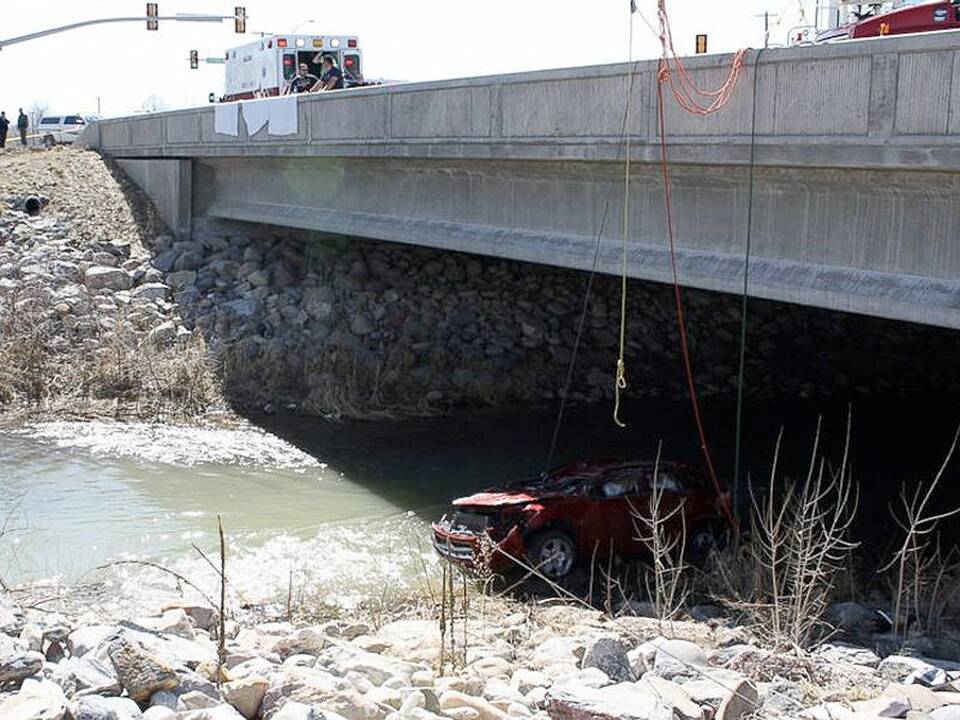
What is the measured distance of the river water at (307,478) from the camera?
15016 mm

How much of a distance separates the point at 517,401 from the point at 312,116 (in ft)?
22.3

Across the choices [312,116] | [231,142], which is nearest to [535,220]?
[312,116]

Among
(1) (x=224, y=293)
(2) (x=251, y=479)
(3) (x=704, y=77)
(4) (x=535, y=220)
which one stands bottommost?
(2) (x=251, y=479)

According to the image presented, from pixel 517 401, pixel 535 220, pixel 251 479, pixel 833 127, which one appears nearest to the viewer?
pixel 833 127

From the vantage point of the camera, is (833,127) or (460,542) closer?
(833,127)

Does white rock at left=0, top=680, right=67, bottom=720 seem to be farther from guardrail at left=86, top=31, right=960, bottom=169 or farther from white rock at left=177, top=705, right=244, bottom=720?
guardrail at left=86, top=31, right=960, bottom=169

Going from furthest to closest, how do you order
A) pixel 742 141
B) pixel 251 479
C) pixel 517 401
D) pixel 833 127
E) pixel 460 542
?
1. pixel 517 401
2. pixel 251 479
3. pixel 460 542
4. pixel 742 141
5. pixel 833 127

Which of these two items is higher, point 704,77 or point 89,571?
point 704,77

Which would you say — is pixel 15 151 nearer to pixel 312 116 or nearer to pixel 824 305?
pixel 312 116

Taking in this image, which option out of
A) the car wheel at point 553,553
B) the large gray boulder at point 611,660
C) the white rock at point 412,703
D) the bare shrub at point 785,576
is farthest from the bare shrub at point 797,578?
the white rock at point 412,703

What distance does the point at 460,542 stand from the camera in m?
13.9

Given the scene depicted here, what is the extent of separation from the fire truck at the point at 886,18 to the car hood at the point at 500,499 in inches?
241

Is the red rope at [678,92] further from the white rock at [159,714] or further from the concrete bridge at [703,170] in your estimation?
the white rock at [159,714]

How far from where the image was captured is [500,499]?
14258 mm
